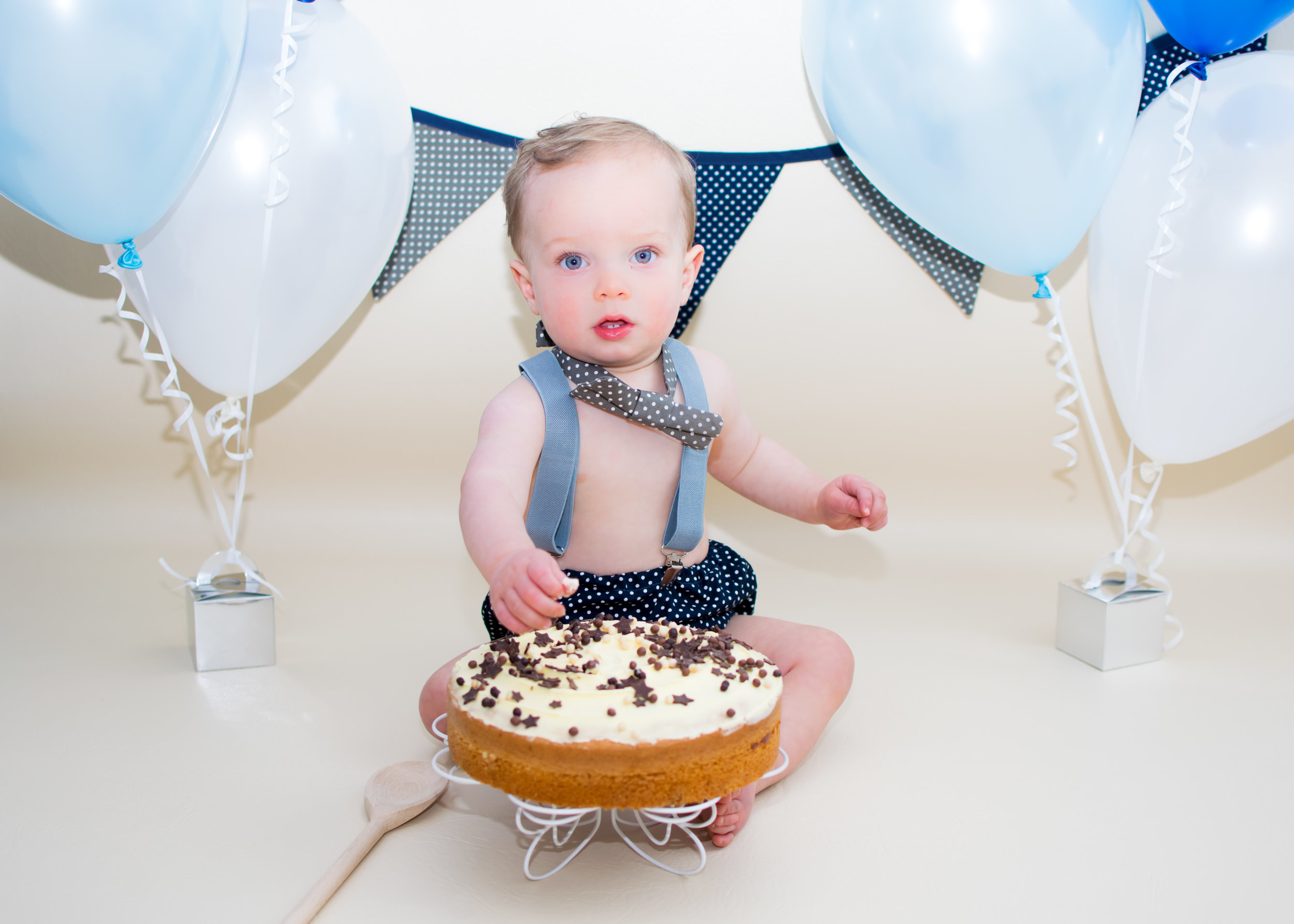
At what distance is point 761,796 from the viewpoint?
3.90 feet

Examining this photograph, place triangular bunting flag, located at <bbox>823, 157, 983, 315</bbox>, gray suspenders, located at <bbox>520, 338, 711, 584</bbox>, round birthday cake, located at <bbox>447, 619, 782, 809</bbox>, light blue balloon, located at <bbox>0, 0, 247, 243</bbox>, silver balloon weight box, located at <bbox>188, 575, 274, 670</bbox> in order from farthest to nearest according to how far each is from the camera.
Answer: triangular bunting flag, located at <bbox>823, 157, 983, 315</bbox> → silver balloon weight box, located at <bbox>188, 575, 274, 670</bbox> → gray suspenders, located at <bbox>520, 338, 711, 584</bbox> → light blue balloon, located at <bbox>0, 0, 247, 243</bbox> → round birthday cake, located at <bbox>447, 619, 782, 809</bbox>

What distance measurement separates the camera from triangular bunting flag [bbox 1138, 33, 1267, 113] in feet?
6.14

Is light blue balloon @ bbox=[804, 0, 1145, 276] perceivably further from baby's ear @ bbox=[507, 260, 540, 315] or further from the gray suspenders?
baby's ear @ bbox=[507, 260, 540, 315]

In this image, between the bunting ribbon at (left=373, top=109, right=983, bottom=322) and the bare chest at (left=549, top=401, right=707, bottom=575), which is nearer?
the bare chest at (left=549, top=401, right=707, bottom=575)

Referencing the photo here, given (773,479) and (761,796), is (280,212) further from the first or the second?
(761,796)

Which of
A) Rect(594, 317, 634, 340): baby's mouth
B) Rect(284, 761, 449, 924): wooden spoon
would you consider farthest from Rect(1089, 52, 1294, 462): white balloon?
Rect(284, 761, 449, 924): wooden spoon

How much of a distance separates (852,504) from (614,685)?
1.68ft

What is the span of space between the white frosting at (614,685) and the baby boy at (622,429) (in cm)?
15

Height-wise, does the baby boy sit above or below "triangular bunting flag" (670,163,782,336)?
below

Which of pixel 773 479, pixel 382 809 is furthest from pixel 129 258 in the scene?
pixel 773 479

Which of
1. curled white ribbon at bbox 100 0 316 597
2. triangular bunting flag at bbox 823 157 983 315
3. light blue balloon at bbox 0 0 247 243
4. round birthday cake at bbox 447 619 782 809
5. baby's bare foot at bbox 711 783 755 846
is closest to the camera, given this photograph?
round birthday cake at bbox 447 619 782 809

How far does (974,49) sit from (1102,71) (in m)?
0.17

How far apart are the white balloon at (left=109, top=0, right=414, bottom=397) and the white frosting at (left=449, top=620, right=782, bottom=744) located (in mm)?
689

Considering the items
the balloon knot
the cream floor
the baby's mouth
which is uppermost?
the balloon knot
